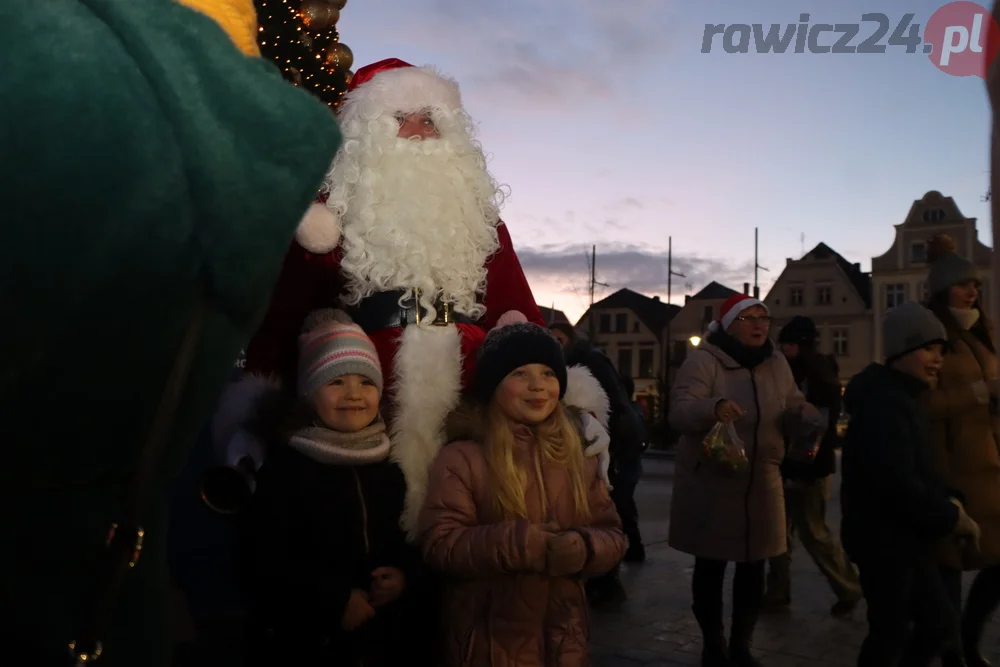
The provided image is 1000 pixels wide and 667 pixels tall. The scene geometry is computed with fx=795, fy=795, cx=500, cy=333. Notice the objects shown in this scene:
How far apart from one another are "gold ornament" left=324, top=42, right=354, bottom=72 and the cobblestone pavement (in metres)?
3.37

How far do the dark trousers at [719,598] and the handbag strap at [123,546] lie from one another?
340cm

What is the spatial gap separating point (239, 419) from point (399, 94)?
1.38 meters

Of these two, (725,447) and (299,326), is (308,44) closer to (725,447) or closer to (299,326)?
(299,326)

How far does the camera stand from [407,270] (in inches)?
108

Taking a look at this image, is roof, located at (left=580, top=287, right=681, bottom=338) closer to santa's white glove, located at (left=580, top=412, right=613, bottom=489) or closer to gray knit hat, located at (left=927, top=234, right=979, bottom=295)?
gray knit hat, located at (left=927, top=234, right=979, bottom=295)

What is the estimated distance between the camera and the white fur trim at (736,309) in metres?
4.10

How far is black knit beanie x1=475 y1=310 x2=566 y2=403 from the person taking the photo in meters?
2.55

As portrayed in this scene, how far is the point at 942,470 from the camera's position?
3580 millimetres

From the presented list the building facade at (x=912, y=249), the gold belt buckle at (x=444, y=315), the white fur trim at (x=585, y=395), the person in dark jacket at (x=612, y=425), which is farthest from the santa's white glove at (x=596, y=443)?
the building facade at (x=912, y=249)

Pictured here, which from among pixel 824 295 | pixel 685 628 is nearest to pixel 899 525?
pixel 685 628

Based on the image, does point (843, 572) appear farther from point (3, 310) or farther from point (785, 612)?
point (3, 310)

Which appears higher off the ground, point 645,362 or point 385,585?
point 645,362

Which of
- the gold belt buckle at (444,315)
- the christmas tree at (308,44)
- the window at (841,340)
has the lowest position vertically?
the gold belt buckle at (444,315)

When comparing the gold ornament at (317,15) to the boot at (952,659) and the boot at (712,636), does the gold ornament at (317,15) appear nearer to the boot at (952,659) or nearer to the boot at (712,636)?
the boot at (712,636)
